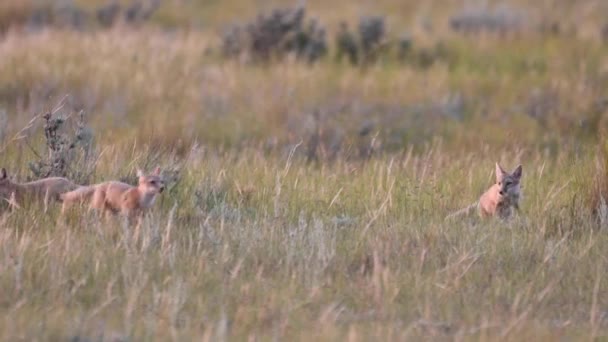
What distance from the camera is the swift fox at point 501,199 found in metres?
9.13

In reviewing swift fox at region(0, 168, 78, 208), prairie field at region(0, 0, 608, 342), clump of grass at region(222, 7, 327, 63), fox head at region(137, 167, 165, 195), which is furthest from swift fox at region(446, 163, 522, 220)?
clump of grass at region(222, 7, 327, 63)

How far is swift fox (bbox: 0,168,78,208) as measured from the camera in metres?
8.53

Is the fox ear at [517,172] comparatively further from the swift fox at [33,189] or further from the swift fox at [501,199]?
the swift fox at [33,189]

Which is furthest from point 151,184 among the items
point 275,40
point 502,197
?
point 275,40

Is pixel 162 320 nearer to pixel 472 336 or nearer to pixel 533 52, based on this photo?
pixel 472 336

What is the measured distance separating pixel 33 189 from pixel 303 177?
90.3 inches

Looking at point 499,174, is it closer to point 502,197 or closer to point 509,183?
point 509,183

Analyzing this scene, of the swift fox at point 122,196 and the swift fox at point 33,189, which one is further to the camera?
the swift fox at point 33,189

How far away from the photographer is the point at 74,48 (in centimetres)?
1556

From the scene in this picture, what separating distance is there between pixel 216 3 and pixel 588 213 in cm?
1651

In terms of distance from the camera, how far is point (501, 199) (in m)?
9.19

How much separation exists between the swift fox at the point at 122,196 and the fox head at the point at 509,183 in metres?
2.45

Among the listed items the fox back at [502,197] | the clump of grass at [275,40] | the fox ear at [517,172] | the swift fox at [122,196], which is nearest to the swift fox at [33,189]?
the swift fox at [122,196]

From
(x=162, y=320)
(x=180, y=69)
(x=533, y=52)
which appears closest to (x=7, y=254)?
A: (x=162, y=320)
